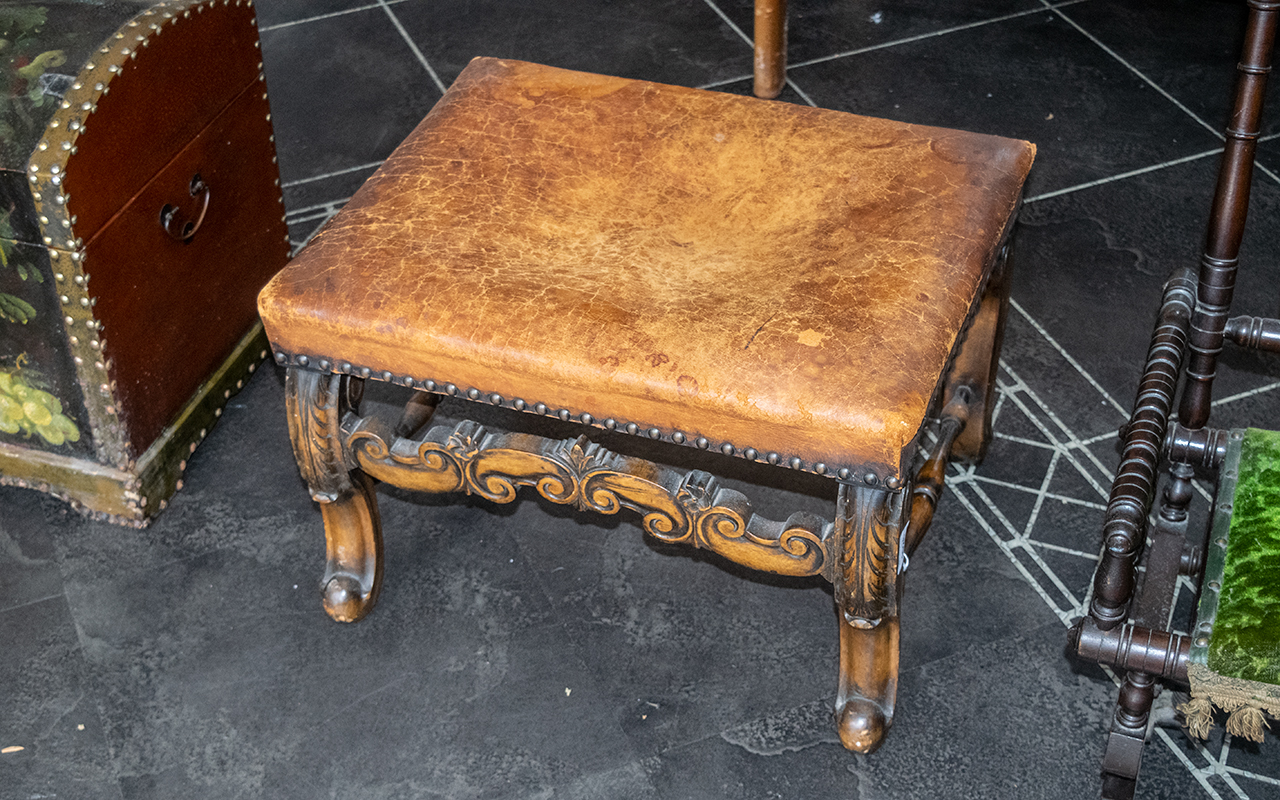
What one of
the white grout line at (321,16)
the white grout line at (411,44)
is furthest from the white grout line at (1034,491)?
the white grout line at (321,16)

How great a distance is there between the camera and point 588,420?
128 cm

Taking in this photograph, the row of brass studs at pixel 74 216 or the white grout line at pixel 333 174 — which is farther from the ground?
the row of brass studs at pixel 74 216

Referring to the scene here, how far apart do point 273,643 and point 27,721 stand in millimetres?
279

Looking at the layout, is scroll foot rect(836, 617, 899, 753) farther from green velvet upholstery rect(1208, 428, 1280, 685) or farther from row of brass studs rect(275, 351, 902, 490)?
green velvet upholstery rect(1208, 428, 1280, 685)

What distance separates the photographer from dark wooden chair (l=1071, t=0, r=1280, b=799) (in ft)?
3.67

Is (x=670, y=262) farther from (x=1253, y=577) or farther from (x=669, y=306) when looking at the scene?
(x=1253, y=577)

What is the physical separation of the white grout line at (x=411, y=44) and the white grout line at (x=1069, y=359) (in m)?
1.17

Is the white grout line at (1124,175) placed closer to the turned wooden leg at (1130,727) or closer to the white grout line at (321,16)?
the turned wooden leg at (1130,727)

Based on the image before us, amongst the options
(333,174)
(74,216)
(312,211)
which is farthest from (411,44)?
(74,216)

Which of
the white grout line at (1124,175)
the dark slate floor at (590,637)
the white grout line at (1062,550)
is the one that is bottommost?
the dark slate floor at (590,637)

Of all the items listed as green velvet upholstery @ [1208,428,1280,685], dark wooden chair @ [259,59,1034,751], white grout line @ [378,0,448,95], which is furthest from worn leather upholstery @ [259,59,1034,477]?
white grout line @ [378,0,448,95]

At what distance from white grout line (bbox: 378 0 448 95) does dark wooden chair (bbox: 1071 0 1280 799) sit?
162cm

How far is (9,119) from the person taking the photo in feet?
4.93

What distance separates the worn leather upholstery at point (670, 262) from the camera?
3.95ft
